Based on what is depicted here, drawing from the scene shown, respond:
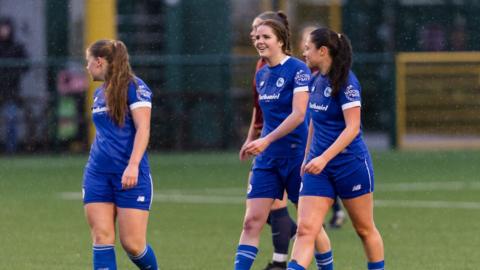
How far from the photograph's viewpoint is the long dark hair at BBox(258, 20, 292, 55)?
9602 mm

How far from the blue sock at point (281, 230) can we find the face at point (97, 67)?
2.30m

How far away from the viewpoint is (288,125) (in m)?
9.30

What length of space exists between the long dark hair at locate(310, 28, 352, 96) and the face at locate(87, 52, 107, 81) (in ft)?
4.63

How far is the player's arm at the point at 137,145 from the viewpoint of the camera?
8672mm

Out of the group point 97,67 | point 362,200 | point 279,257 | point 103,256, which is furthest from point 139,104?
point 279,257

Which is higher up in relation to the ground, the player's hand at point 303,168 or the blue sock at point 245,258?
the player's hand at point 303,168

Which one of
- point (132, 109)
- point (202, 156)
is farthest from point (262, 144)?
point (202, 156)

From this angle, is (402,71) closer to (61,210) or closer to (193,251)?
(61,210)

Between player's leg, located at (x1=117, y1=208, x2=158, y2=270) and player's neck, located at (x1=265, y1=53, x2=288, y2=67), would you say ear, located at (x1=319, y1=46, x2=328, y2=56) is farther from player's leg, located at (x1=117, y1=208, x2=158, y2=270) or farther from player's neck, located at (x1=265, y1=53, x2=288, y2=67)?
player's leg, located at (x1=117, y1=208, x2=158, y2=270)

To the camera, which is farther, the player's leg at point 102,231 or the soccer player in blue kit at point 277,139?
the soccer player in blue kit at point 277,139

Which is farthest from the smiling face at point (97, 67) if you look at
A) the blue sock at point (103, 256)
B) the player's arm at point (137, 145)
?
the blue sock at point (103, 256)

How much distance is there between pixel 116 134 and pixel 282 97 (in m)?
1.39

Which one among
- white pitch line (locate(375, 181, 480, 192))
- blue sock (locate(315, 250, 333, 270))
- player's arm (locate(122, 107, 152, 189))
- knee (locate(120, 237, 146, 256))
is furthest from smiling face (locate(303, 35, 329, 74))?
white pitch line (locate(375, 181, 480, 192))

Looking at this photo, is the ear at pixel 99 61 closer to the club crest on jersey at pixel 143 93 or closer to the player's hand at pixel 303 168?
the club crest on jersey at pixel 143 93
